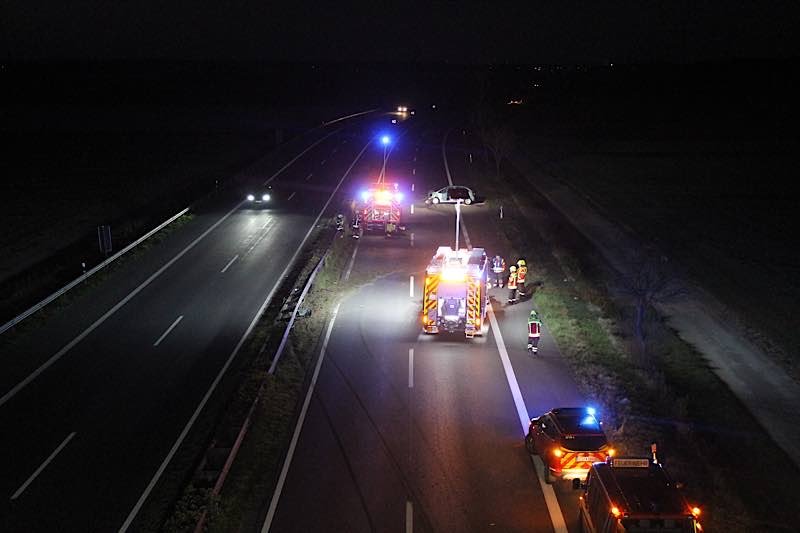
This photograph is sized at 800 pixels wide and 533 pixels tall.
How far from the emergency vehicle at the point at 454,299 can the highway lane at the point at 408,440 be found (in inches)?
18.7

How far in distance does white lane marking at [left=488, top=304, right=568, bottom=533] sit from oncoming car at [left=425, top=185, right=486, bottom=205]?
20679 mm

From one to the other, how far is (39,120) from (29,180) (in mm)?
43611

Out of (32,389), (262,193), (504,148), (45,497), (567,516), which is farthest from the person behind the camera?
(504,148)

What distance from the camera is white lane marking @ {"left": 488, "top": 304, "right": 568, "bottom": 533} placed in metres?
Answer: 13.9

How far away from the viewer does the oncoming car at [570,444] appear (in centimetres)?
1456

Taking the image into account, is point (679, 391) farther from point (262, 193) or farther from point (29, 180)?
point (29, 180)

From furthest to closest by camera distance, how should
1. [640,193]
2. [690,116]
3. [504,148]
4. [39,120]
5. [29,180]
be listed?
[690,116]
[39,120]
[504,148]
[29,180]
[640,193]

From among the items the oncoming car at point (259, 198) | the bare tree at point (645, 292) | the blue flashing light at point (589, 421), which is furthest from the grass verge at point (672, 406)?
the oncoming car at point (259, 198)

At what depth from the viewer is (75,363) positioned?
22.0 m

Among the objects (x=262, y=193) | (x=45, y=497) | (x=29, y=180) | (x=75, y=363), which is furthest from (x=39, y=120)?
(x=45, y=497)

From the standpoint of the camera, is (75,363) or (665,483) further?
(75,363)

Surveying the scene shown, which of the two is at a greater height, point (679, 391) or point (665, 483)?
point (665, 483)

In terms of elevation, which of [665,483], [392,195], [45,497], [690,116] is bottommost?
[45,497]

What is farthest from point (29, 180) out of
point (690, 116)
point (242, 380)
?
point (690, 116)
